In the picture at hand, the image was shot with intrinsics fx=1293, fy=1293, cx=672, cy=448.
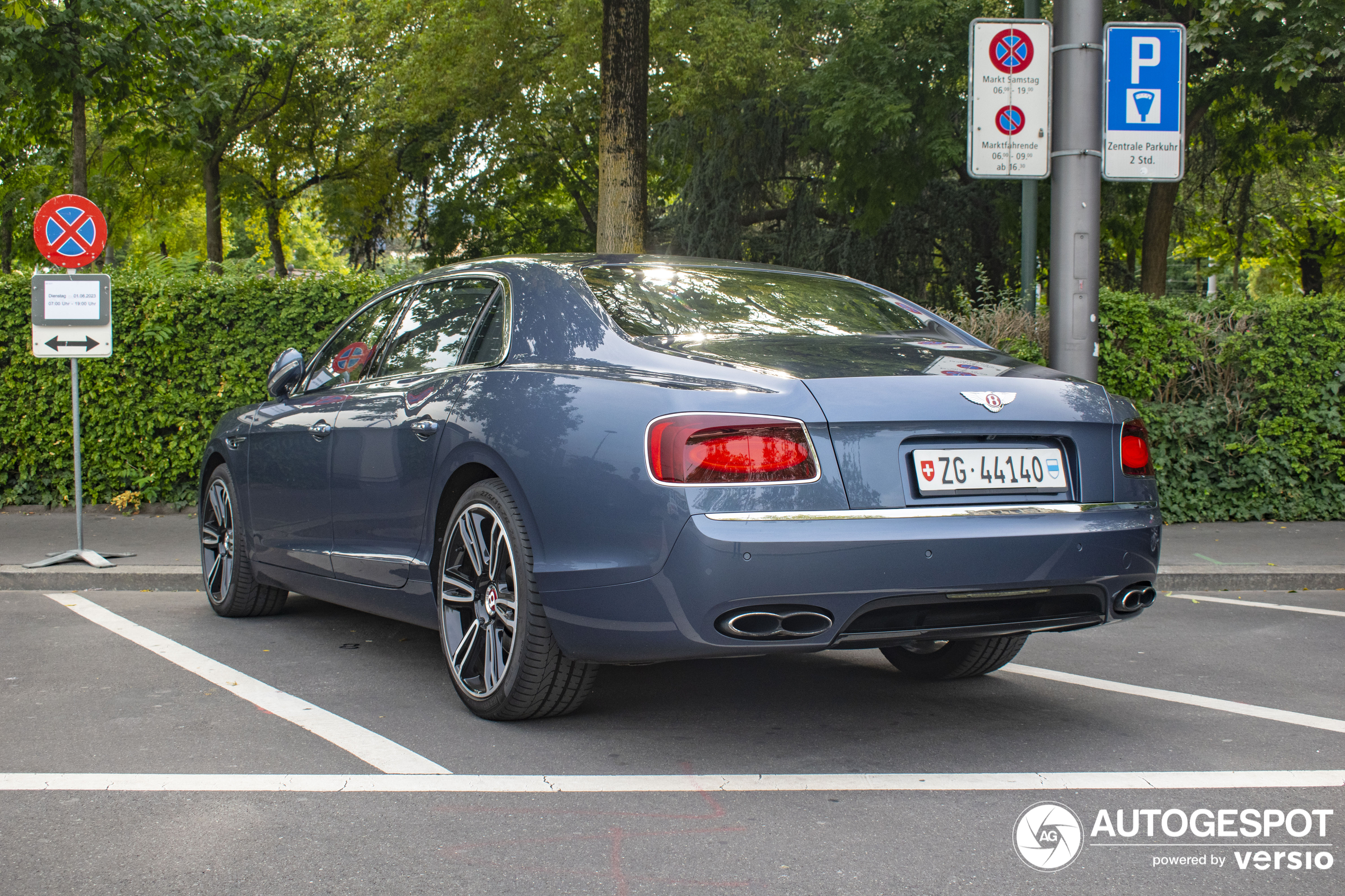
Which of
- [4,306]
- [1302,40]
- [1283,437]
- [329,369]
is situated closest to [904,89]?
[1302,40]

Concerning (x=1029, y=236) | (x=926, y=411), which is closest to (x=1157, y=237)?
(x=1029, y=236)

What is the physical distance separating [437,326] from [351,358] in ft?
2.52

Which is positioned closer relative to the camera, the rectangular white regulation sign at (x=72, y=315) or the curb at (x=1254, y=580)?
the curb at (x=1254, y=580)

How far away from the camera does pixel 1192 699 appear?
4781 mm

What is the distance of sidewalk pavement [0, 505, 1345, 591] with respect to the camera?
310 inches

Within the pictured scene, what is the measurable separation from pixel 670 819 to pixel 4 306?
959 cm

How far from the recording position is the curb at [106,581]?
7887mm

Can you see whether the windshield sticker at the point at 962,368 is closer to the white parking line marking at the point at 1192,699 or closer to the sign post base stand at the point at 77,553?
the white parking line marking at the point at 1192,699

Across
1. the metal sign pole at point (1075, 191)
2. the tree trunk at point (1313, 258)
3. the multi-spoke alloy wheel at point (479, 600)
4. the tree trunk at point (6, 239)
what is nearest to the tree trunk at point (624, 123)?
the metal sign pole at point (1075, 191)

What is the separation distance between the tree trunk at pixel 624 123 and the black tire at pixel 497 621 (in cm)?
688

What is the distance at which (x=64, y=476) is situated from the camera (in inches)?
436

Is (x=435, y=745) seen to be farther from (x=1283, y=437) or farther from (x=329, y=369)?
(x=1283, y=437)

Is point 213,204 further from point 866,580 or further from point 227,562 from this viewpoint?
point 866,580

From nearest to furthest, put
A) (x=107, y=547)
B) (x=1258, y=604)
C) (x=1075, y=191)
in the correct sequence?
(x=1258, y=604)
(x=1075, y=191)
(x=107, y=547)
